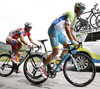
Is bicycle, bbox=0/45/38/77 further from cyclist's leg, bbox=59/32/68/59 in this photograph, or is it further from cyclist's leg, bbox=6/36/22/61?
cyclist's leg, bbox=59/32/68/59

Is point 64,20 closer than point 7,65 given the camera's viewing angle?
Yes

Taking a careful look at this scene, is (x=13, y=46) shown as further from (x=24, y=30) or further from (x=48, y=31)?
(x=48, y=31)

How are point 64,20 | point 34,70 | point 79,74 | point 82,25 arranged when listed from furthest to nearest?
point 82,25
point 34,70
point 79,74
point 64,20

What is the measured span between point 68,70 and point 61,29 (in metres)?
1.11

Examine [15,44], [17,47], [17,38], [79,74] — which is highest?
[17,38]

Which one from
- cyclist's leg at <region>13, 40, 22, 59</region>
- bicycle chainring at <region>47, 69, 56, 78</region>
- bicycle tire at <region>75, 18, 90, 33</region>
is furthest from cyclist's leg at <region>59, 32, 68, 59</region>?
bicycle tire at <region>75, 18, 90, 33</region>

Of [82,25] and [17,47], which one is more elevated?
[82,25]

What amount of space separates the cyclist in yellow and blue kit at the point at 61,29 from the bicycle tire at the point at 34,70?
0.24 metres

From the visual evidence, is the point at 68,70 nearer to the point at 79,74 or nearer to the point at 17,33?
the point at 79,74

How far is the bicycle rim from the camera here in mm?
4086

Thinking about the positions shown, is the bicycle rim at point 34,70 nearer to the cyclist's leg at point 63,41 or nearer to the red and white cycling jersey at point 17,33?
the cyclist's leg at point 63,41

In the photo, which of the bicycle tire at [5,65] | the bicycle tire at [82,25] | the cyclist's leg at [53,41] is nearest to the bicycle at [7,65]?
the bicycle tire at [5,65]

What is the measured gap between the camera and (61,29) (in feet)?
12.5

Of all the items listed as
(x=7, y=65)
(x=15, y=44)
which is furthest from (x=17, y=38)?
(x=7, y=65)
